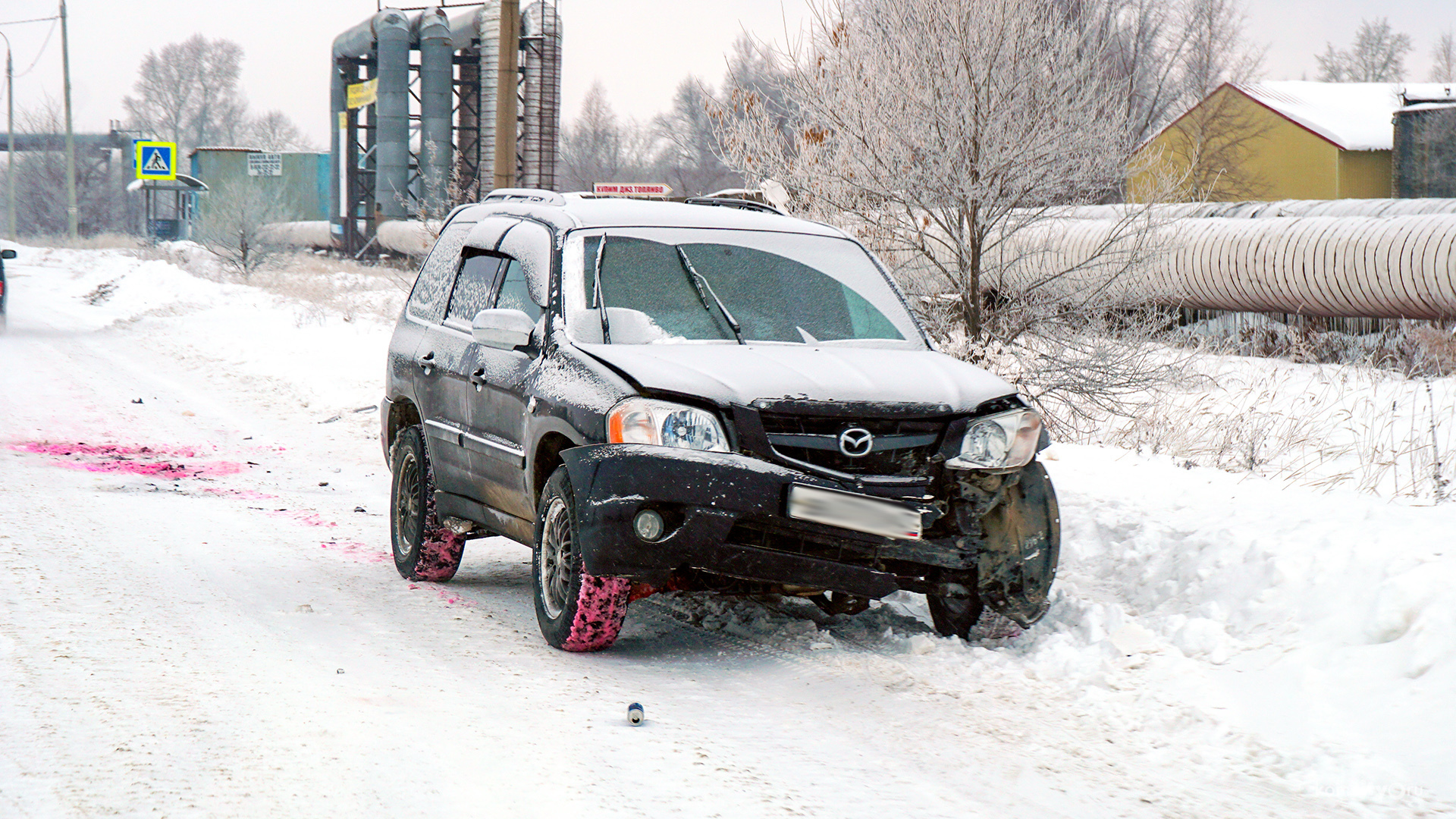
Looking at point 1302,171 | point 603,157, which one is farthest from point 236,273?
point 603,157

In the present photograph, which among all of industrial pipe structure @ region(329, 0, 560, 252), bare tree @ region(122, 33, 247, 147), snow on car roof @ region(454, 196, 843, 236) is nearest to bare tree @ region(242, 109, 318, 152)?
bare tree @ region(122, 33, 247, 147)

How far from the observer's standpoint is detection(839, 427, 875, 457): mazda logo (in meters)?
4.71

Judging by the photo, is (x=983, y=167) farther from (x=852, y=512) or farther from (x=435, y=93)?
(x=435, y=93)

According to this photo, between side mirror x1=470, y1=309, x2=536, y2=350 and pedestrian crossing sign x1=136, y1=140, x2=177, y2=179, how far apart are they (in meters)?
41.6

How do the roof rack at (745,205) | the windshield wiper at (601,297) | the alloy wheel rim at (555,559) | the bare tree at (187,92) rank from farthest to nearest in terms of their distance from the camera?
1. the bare tree at (187,92)
2. the roof rack at (745,205)
3. the windshield wiper at (601,297)
4. the alloy wheel rim at (555,559)

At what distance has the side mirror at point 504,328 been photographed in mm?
5453

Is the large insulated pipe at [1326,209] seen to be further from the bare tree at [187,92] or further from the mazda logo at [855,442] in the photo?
the bare tree at [187,92]

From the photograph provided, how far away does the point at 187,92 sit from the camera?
10056cm

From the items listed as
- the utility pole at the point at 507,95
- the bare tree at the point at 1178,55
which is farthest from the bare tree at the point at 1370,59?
the utility pole at the point at 507,95

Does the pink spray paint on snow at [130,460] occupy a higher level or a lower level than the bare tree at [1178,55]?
lower

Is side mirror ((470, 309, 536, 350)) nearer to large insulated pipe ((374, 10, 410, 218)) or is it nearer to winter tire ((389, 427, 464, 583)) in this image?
winter tire ((389, 427, 464, 583))

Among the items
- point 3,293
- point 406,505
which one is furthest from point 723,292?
point 3,293

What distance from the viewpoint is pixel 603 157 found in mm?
96938

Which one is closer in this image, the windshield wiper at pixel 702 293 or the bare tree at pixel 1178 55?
the windshield wiper at pixel 702 293
